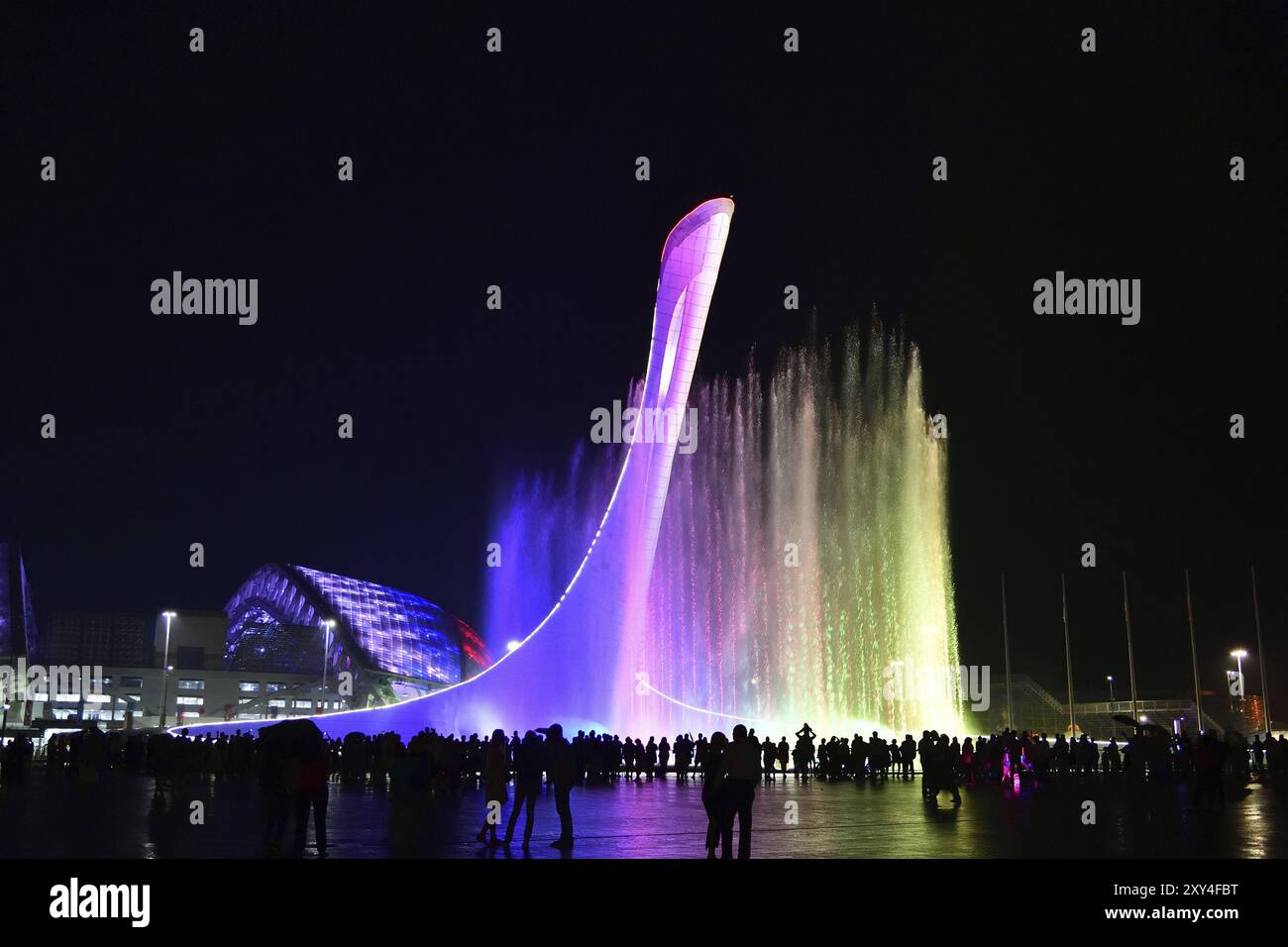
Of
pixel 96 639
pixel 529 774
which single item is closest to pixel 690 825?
pixel 529 774

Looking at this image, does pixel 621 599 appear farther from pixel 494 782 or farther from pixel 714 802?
pixel 714 802

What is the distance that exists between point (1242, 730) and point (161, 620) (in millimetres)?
69615

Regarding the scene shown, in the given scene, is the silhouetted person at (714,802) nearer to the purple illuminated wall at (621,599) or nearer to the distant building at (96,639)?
the purple illuminated wall at (621,599)

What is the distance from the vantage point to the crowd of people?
10.4 m

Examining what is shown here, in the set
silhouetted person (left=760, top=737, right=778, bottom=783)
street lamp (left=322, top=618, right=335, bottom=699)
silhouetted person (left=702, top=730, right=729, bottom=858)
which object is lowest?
silhouetted person (left=760, top=737, right=778, bottom=783)

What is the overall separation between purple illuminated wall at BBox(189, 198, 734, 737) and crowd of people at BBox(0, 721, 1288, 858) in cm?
256

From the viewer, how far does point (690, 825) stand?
13.3 m

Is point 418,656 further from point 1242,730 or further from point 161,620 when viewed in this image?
point 1242,730

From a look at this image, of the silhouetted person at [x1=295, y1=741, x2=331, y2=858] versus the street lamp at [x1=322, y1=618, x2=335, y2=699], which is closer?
the silhouetted person at [x1=295, y1=741, x2=331, y2=858]

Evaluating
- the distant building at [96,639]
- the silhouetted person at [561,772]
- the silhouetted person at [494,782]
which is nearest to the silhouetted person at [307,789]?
the silhouetted person at [494,782]

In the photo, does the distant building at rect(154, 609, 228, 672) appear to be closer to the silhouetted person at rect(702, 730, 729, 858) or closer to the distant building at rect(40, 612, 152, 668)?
the distant building at rect(40, 612, 152, 668)

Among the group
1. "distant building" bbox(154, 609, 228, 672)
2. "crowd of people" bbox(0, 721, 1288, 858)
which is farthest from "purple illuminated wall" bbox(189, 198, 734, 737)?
"distant building" bbox(154, 609, 228, 672)
